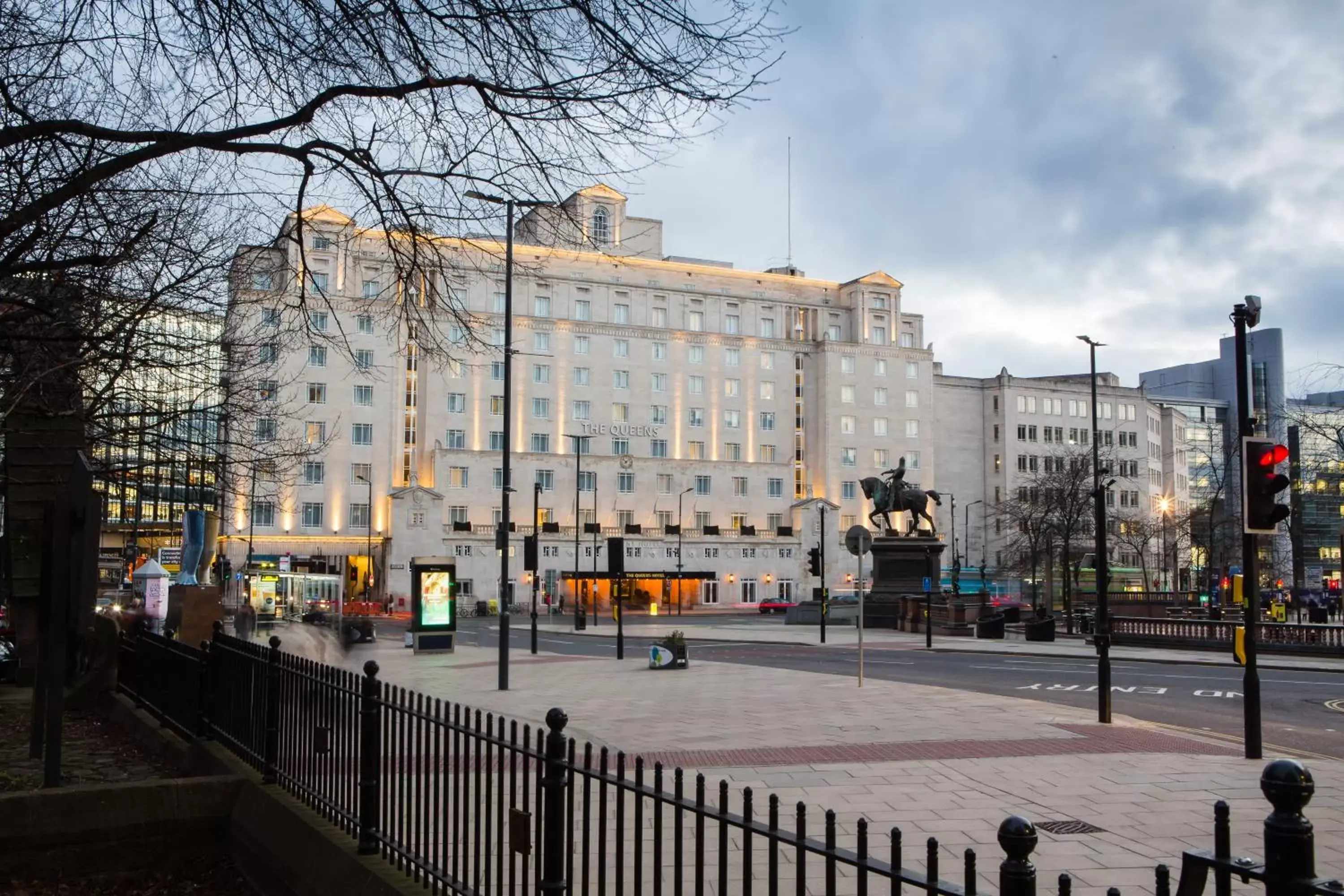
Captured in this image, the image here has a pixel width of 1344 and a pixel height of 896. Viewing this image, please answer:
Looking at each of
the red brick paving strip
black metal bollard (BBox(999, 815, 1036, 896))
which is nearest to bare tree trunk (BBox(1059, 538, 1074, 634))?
the red brick paving strip

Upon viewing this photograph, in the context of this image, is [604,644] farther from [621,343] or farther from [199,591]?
[621,343]

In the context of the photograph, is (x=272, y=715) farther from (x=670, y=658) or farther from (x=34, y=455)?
(x=670, y=658)

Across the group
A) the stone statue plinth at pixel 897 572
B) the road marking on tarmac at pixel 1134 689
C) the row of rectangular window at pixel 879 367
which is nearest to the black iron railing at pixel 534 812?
the road marking on tarmac at pixel 1134 689

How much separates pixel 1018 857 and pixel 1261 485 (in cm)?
1131

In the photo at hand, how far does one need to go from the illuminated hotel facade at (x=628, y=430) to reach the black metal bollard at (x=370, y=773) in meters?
77.1

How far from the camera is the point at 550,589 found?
3725 inches

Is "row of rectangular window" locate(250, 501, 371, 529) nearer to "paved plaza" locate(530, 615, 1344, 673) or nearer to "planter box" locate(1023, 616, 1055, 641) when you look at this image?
"paved plaza" locate(530, 615, 1344, 673)

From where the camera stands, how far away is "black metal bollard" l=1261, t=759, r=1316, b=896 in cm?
238

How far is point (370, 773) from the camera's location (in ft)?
23.0

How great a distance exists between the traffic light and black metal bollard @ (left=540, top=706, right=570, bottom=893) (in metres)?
10.00

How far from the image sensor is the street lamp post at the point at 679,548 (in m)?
89.7

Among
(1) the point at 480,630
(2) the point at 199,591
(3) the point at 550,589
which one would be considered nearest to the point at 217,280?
(2) the point at 199,591

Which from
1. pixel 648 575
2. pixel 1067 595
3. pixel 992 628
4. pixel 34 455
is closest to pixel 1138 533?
pixel 1067 595

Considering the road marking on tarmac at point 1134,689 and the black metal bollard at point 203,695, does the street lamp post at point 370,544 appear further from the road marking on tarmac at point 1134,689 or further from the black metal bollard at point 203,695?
the black metal bollard at point 203,695
